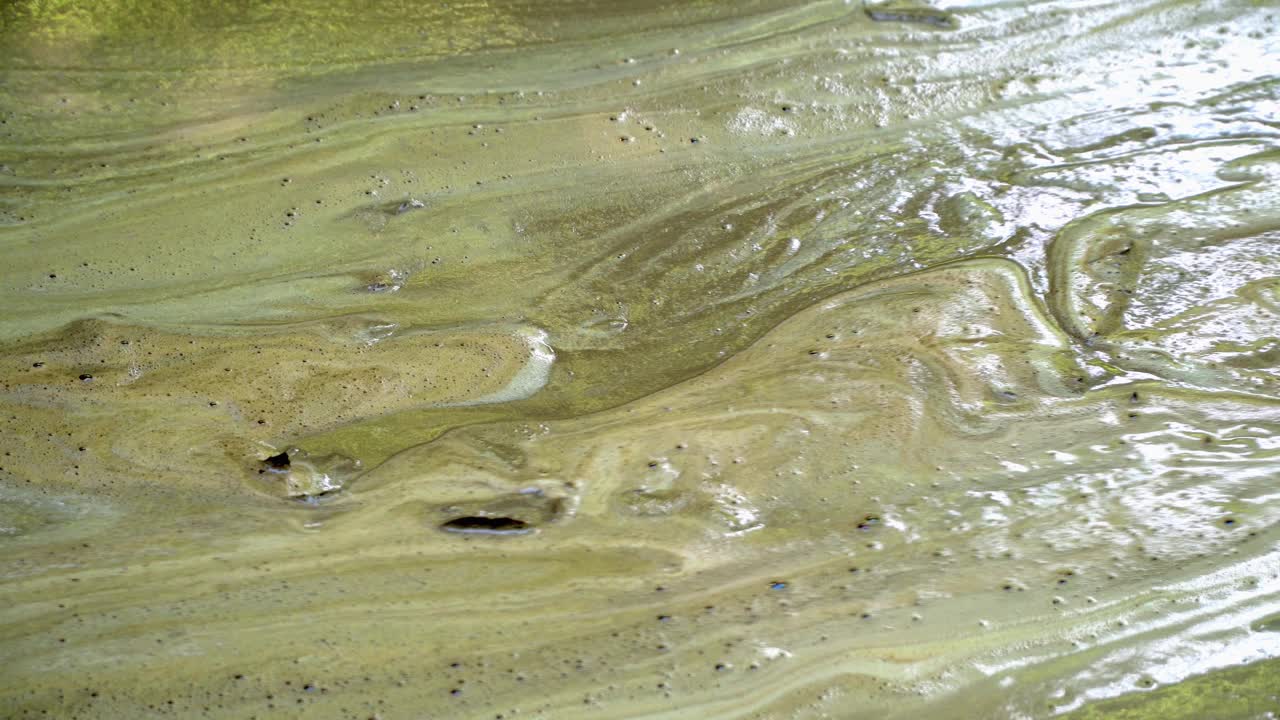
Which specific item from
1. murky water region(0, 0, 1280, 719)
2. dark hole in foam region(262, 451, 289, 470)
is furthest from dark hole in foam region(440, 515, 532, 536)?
dark hole in foam region(262, 451, 289, 470)

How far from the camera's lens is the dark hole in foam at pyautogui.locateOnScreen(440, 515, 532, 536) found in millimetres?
1299

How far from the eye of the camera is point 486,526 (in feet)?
4.28

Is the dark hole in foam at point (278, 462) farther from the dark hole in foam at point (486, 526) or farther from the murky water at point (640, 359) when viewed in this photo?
the dark hole in foam at point (486, 526)

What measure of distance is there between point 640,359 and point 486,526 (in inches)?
13.8

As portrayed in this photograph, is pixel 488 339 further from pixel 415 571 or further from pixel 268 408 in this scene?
pixel 415 571

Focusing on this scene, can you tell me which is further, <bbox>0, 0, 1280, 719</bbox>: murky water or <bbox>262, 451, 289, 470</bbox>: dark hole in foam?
<bbox>262, 451, 289, 470</bbox>: dark hole in foam

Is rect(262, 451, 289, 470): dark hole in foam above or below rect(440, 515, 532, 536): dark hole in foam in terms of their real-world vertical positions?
above

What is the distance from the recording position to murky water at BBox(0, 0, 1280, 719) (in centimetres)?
117

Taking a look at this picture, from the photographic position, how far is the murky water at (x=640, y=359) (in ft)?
3.84

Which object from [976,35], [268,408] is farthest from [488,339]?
[976,35]

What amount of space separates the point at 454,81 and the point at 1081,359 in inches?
44.1

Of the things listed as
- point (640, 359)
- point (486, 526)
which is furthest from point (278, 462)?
point (640, 359)

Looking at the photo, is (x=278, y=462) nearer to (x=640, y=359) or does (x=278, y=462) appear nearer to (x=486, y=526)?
(x=486, y=526)

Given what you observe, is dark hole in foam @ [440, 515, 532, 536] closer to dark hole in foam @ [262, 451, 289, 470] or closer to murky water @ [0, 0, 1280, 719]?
murky water @ [0, 0, 1280, 719]
